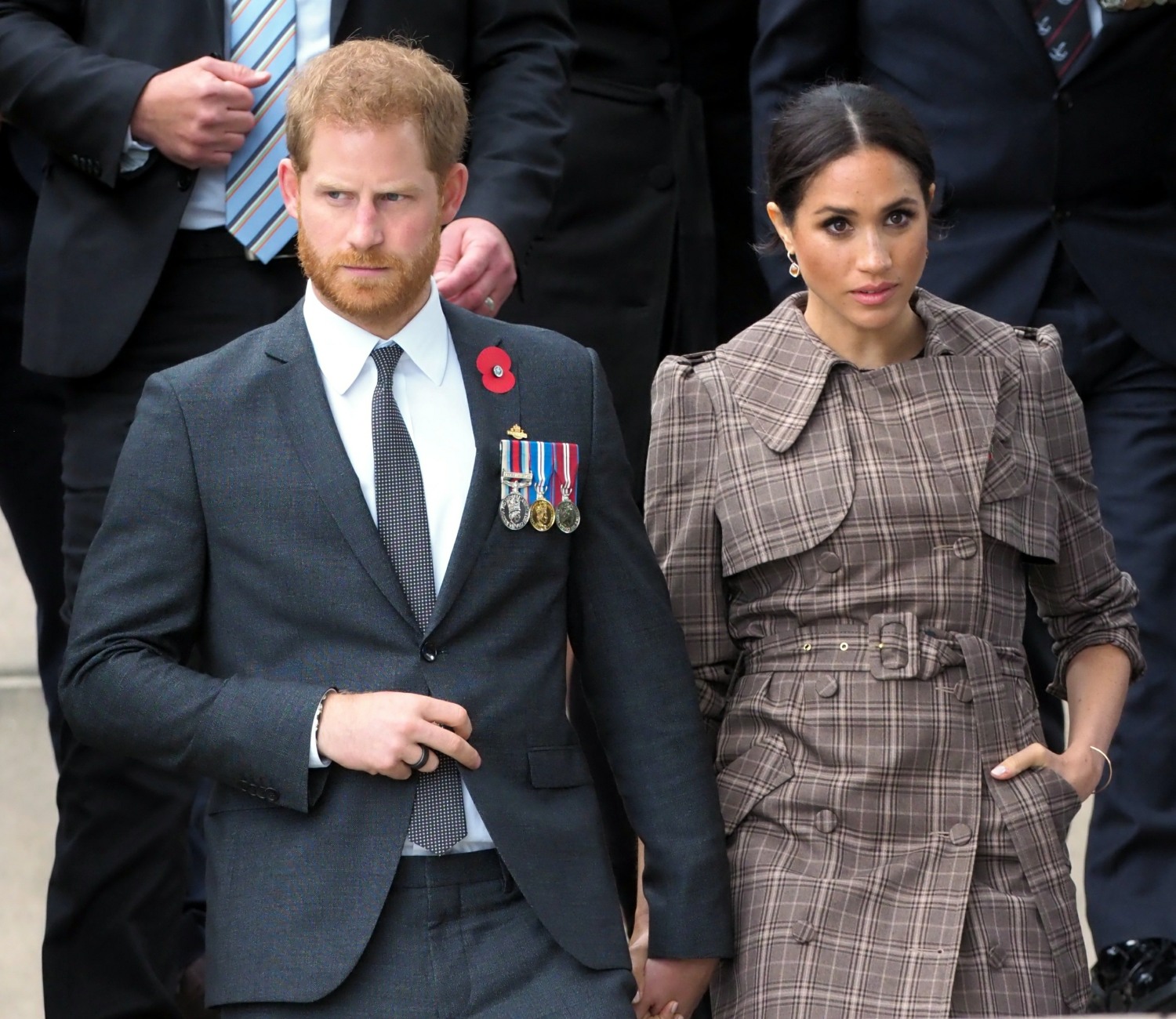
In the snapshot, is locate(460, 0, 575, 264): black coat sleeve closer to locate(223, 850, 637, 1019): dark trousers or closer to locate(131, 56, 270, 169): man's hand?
locate(131, 56, 270, 169): man's hand

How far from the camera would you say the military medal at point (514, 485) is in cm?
311

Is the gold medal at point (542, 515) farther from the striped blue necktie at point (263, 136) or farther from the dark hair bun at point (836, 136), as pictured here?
the striped blue necktie at point (263, 136)

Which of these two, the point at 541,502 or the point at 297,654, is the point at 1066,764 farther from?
the point at 297,654

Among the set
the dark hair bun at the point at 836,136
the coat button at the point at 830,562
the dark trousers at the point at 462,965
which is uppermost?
the dark hair bun at the point at 836,136

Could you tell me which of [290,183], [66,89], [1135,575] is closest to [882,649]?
[290,183]

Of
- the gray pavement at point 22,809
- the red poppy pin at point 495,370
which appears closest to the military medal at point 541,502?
the red poppy pin at point 495,370

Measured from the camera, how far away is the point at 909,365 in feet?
11.9

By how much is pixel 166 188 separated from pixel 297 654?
1.12 m

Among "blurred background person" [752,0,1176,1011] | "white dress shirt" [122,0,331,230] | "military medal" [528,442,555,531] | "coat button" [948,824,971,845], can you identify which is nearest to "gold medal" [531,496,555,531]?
"military medal" [528,442,555,531]

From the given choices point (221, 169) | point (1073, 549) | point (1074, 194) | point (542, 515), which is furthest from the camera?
point (1074, 194)

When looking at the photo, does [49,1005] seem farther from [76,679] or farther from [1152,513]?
[1152,513]

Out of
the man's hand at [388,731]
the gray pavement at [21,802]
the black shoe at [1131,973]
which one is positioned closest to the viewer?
the man's hand at [388,731]

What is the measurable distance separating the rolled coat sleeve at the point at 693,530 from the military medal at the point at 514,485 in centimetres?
45

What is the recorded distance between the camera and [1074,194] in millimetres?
4555
